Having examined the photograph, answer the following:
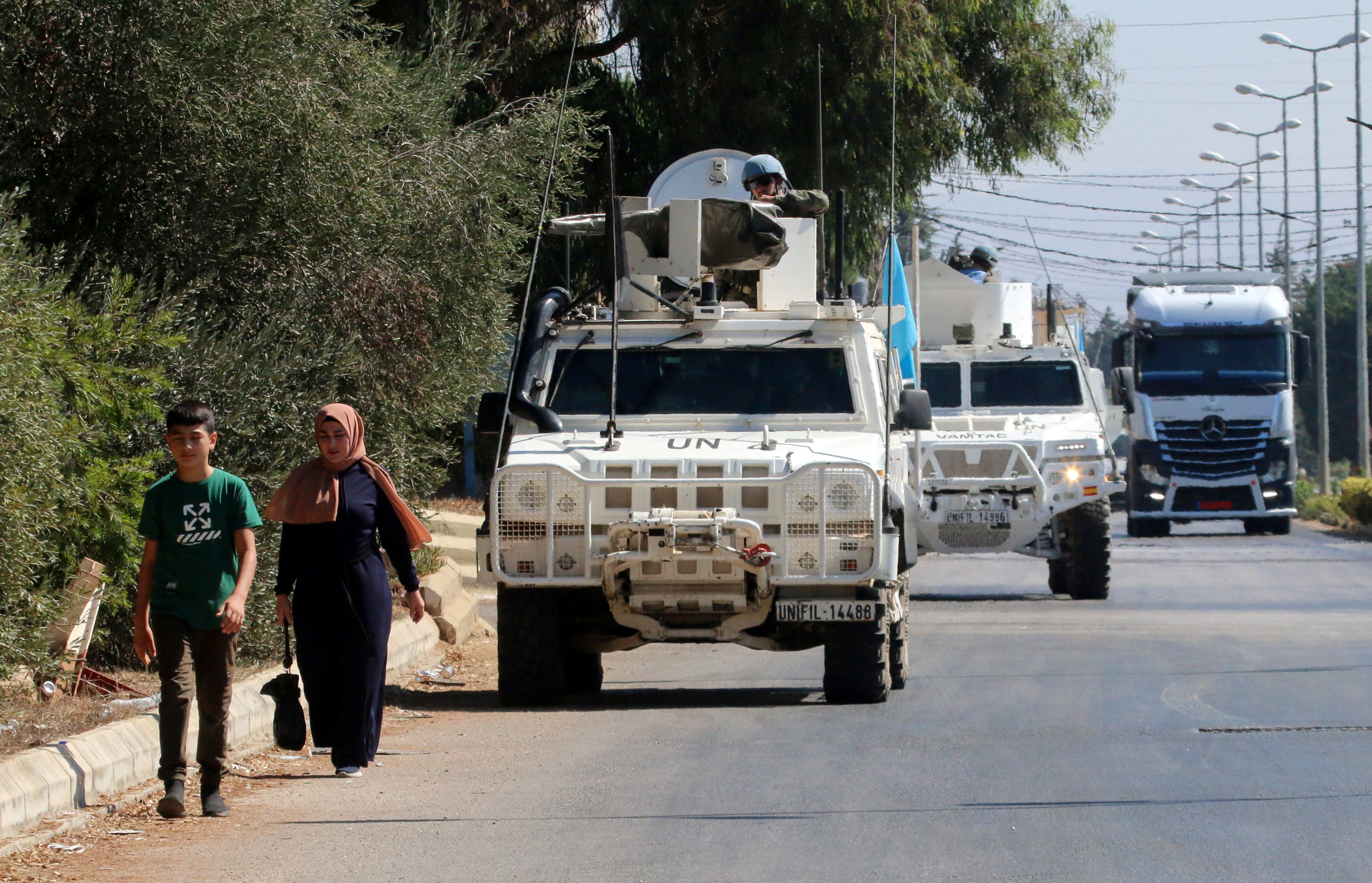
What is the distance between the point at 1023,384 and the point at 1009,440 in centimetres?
164

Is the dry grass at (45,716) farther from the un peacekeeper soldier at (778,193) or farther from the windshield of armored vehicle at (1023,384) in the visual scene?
the windshield of armored vehicle at (1023,384)

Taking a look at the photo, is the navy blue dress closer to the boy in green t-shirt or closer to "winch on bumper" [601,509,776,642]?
the boy in green t-shirt

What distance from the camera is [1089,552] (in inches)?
733

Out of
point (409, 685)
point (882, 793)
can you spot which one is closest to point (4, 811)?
point (882, 793)

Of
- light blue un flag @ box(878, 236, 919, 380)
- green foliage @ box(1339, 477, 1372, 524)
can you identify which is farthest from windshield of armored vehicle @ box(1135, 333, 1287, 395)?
light blue un flag @ box(878, 236, 919, 380)


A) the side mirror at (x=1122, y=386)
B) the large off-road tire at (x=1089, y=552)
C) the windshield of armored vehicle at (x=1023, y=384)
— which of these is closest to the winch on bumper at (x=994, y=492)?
the large off-road tire at (x=1089, y=552)

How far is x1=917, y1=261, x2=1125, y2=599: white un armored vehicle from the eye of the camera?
1820 cm

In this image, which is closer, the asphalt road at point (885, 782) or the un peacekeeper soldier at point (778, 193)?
the asphalt road at point (885, 782)

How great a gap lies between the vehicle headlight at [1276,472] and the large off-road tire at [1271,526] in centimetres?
221

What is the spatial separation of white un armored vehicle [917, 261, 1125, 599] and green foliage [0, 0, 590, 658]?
5.28 m

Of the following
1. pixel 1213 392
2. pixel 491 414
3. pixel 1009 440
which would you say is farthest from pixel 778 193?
pixel 1213 392

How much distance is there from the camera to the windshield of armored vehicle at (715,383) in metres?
11.4

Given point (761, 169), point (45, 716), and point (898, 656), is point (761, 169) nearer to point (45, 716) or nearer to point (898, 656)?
point (898, 656)

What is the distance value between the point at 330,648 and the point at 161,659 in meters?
1.01
